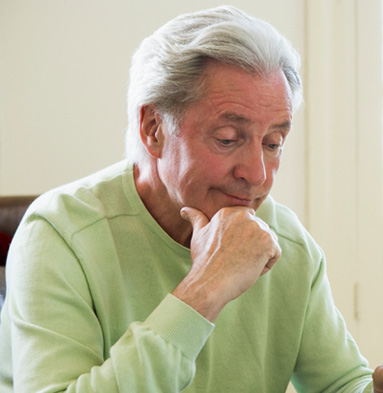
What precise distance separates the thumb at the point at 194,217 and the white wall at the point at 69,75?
1.48 metres

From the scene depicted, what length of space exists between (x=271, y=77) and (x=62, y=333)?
581mm

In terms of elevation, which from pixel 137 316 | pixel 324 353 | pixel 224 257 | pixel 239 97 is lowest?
pixel 324 353

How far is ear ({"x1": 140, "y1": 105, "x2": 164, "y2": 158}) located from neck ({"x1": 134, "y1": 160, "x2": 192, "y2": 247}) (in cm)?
6

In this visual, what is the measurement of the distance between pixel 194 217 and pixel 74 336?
12.1 inches

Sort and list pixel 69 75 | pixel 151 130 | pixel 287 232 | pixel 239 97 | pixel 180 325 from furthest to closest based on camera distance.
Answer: pixel 69 75 → pixel 287 232 → pixel 151 130 → pixel 239 97 → pixel 180 325

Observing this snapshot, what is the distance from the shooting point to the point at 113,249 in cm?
136

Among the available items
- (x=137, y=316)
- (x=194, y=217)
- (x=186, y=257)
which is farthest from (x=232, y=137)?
(x=137, y=316)

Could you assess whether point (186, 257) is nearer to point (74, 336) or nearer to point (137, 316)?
point (137, 316)

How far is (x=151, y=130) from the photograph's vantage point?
1367 millimetres

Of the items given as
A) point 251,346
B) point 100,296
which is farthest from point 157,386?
point 251,346

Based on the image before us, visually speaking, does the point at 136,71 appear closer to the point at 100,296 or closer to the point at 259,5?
the point at 100,296

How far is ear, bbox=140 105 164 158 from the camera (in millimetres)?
1345

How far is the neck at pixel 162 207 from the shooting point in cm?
140

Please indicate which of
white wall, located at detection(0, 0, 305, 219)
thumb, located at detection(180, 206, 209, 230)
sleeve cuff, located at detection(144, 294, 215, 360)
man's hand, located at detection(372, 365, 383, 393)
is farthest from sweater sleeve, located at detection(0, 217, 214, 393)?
white wall, located at detection(0, 0, 305, 219)
